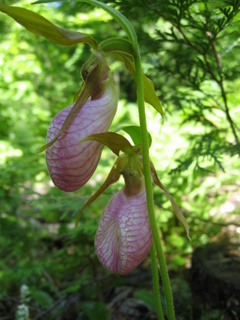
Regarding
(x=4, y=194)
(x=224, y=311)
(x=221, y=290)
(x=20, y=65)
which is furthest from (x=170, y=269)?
(x=20, y=65)

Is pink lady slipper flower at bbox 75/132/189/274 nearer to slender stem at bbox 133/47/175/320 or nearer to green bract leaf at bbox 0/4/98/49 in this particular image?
slender stem at bbox 133/47/175/320

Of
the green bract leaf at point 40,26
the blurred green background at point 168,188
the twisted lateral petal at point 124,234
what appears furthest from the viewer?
the blurred green background at point 168,188

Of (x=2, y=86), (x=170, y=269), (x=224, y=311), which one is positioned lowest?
(x=224, y=311)

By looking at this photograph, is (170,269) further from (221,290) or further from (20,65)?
(20,65)

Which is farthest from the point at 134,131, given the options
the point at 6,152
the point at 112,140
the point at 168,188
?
the point at 6,152

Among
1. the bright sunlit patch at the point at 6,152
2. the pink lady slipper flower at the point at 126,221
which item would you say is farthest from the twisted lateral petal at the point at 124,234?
the bright sunlit patch at the point at 6,152

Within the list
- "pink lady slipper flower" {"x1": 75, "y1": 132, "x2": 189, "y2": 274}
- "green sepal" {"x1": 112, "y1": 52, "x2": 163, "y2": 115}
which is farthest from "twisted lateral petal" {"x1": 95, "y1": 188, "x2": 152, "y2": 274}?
"green sepal" {"x1": 112, "y1": 52, "x2": 163, "y2": 115}

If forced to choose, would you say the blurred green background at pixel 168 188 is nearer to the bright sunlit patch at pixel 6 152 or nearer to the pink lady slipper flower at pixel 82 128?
the bright sunlit patch at pixel 6 152
